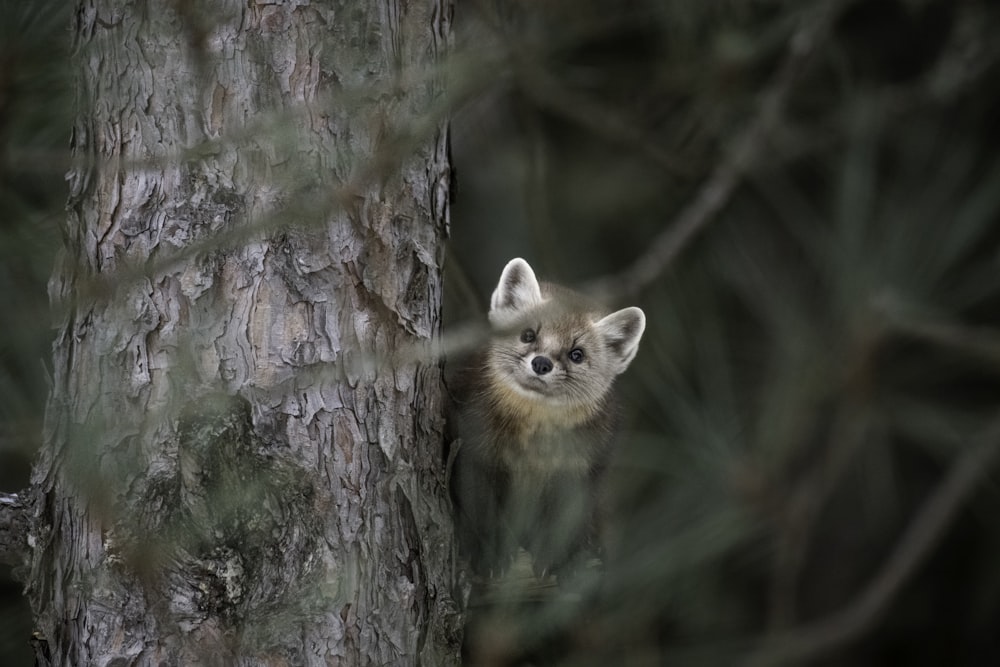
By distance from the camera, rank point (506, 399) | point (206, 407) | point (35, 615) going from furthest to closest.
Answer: point (506, 399) → point (35, 615) → point (206, 407)

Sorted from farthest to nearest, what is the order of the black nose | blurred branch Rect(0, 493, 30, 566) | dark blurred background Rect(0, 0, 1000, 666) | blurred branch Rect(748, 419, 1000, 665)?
blurred branch Rect(748, 419, 1000, 665) < dark blurred background Rect(0, 0, 1000, 666) < the black nose < blurred branch Rect(0, 493, 30, 566)

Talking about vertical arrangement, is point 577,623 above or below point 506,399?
below

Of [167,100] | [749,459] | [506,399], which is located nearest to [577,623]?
[506,399]

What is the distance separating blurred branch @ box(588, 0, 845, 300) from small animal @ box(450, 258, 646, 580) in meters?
0.18

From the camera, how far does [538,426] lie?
10.1ft

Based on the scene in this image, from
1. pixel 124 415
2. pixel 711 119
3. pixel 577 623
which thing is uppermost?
pixel 711 119

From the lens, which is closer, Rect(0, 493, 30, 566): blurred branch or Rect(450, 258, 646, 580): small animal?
Rect(0, 493, 30, 566): blurred branch

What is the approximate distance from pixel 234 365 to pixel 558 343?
1.30m

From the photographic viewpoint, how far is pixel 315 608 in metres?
2.22

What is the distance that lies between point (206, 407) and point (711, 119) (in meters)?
2.48

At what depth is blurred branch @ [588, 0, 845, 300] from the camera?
306 cm

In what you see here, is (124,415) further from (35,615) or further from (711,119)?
(711,119)

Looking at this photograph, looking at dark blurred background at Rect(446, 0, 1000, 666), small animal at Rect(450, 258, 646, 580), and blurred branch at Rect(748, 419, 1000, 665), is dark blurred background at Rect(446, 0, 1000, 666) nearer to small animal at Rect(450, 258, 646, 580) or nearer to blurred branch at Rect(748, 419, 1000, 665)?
blurred branch at Rect(748, 419, 1000, 665)

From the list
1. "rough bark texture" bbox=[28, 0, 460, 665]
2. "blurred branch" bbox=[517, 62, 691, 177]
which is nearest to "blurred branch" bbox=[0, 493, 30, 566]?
"rough bark texture" bbox=[28, 0, 460, 665]
